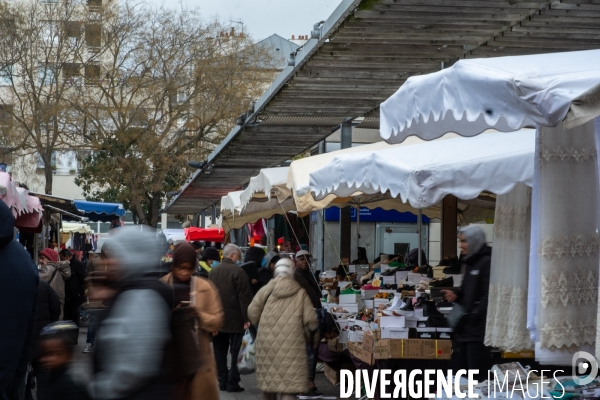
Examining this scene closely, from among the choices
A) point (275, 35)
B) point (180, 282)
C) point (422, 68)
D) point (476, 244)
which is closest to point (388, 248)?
point (422, 68)

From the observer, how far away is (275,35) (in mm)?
61969

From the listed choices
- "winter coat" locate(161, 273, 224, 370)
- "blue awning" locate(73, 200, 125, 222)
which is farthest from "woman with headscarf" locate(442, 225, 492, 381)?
"blue awning" locate(73, 200, 125, 222)

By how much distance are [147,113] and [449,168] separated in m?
31.2

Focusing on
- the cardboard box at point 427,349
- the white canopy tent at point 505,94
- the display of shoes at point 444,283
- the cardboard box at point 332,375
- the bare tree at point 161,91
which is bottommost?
the cardboard box at point 332,375

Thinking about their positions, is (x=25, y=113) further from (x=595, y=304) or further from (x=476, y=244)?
(x=595, y=304)

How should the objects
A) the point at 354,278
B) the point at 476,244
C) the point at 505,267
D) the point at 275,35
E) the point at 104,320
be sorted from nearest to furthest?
the point at 104,320 < the point at 505,267 < the point at 476,244 < the point at 354,278 < the point at 275,35

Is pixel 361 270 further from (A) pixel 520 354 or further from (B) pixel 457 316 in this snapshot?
(B) pixel 457 316

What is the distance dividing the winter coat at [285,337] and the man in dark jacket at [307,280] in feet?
6.47

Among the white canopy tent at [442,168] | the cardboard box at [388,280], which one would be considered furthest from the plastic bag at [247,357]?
the white canopy tent at [442,168]

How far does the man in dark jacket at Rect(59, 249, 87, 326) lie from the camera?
17.3 meters

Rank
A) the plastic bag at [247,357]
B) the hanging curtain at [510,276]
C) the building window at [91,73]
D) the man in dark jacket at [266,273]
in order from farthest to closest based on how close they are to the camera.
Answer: the building window at [91,73] < the man in dark jacket at [266,273] < the plastic bag at [247,357] < the hanging curtain at [510,276]

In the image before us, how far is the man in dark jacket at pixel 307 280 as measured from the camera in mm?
10973

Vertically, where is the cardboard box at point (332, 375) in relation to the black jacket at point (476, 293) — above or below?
below

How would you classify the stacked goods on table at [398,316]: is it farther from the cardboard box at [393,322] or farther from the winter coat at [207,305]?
the winter coat at [207,305]
